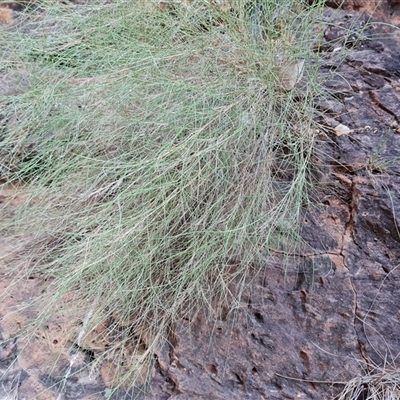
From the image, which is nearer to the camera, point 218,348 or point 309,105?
point 218,348

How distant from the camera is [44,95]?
1018 millimetres

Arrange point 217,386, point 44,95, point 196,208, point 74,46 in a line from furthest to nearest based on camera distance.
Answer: point 74,46, point 44,95, point 196,208, point 217,386

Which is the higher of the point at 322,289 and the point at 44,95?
the point at 44,95

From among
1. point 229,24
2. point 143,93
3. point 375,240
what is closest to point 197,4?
point 229,24

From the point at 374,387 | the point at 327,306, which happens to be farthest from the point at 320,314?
the point at 374,387

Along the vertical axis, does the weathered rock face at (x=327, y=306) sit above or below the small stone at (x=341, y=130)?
below

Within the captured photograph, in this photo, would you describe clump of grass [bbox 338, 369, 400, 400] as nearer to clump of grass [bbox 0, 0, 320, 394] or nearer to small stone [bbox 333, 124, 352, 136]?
clump of grass [bbox 0, 0, 320, 394]

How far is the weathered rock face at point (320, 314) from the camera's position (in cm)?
77

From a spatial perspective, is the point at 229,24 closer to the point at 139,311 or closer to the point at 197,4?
the point at 197,4

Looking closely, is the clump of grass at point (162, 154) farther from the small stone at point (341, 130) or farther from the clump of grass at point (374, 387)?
the clump of grass at point (374, 387)

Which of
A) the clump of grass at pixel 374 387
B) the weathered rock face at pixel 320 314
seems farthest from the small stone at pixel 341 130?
the clump of grass at pixel 374 387

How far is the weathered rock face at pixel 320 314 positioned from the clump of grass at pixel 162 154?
0.17 ft

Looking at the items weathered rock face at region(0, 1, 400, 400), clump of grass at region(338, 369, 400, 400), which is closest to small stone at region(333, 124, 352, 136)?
weathered rock face at region(0, 1, 400, 400)

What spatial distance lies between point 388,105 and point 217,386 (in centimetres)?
74
